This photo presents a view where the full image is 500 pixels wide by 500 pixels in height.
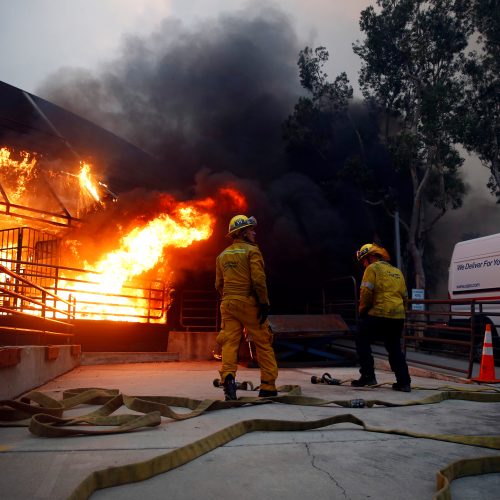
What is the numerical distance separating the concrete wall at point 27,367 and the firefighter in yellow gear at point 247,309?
6.02 ft

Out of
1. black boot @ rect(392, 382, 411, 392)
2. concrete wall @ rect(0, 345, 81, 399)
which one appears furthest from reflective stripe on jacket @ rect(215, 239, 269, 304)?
concrete wall @ rect(0, 345, 81, 399)

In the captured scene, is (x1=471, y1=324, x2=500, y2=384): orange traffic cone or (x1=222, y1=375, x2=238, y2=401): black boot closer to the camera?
(x1=222, y1=375, x2=238, y2=401): black boot

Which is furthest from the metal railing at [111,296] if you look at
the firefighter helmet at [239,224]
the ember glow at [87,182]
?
the firefighter helmet at [239,224]

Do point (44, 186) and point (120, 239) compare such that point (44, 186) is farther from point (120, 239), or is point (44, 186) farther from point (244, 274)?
point (244, 274)

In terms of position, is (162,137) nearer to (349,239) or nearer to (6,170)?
(6,170)

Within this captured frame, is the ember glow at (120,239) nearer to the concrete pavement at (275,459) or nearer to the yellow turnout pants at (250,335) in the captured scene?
the yellow turnout pants at (250,335)

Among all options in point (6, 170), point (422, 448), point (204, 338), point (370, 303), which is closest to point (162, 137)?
point (6, 170)

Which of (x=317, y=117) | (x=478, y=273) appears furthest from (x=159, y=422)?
(x=317, y=117)

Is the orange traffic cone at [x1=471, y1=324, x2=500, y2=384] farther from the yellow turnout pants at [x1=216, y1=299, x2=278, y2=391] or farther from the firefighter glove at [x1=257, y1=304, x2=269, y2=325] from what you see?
the firefighter glove at [x1=257, y1=304, x2=269, y2=325]

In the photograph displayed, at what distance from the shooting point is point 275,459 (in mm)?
2539

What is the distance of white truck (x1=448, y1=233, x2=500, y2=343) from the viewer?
32.0ft

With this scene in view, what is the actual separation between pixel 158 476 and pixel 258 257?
2760 mm

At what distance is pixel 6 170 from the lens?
1108 centimetres

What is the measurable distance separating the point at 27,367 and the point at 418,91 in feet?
57.4
